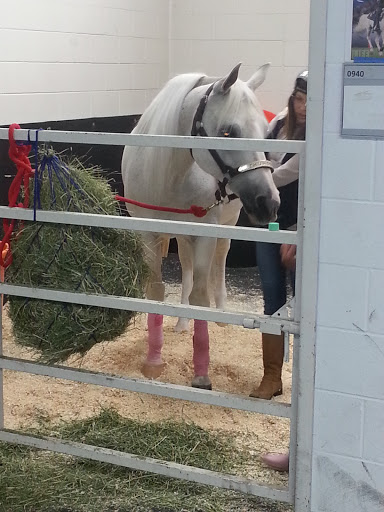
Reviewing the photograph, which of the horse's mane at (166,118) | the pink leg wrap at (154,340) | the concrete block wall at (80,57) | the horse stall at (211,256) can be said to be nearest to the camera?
the horse stall at (211,256)

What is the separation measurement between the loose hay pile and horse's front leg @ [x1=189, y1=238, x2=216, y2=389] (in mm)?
820

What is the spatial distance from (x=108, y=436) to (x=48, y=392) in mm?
699

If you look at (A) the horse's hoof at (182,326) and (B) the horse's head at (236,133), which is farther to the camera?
(A) the horse's hoof at (182,326)

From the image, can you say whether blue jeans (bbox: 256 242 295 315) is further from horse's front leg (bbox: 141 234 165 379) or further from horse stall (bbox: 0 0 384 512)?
horse's front leg (bbox: 141 234 165 379)

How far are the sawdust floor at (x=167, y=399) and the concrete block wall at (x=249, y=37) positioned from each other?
199 cm

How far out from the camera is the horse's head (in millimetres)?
2668

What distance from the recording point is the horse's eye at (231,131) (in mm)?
2756

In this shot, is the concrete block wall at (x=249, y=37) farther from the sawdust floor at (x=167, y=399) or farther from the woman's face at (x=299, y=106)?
the woman's face at (x=299, y=106)

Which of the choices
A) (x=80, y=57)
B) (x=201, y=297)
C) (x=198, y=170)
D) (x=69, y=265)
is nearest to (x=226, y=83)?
(x=198, y=170)

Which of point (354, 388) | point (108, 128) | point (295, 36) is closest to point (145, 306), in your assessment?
point (354, 388)

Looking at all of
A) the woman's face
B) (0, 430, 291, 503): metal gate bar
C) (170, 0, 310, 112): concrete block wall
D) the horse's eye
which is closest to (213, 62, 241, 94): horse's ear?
the horse's eye

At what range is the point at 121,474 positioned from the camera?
91.0 inches

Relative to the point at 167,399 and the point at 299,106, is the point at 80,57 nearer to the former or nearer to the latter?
the point at 299,106

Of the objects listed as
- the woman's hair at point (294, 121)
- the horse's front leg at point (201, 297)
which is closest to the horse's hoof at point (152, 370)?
the horse's front leg at point (201, 297)
